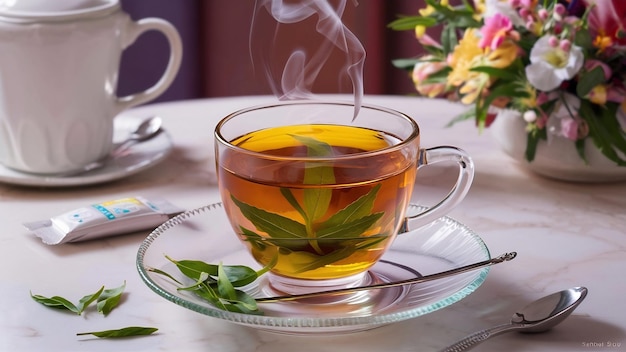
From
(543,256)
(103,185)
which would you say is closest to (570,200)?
(543,256)

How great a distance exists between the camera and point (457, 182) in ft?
3.01

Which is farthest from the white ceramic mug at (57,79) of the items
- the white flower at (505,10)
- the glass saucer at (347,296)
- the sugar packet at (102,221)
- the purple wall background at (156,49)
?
the purple wall background at (156,49)

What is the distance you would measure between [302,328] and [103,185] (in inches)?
21.8

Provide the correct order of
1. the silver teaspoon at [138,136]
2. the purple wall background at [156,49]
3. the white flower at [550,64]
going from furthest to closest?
the purple wall background at [156,49] < the silver teaspoon at [138,136] < the white flower at [550,64]

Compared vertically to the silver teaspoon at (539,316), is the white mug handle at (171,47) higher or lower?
higher

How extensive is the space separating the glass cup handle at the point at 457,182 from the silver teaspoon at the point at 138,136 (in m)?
0.55

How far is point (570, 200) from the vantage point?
117cm

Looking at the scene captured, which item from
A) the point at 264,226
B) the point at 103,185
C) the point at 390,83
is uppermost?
the point at 264,226

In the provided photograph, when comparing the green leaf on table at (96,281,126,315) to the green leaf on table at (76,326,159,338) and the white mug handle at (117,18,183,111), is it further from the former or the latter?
the white mug handle at (117,18,183,111)

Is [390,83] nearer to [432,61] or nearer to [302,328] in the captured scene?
[432,61]

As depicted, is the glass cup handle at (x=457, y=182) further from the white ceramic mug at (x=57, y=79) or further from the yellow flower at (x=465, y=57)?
the white ceramic mug at (x=57, y=79)

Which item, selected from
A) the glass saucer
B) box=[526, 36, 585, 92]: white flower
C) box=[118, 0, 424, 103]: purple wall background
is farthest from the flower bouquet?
box=[118, 0, 424, 103]: purple wall background

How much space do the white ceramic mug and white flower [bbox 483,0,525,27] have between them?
50cm

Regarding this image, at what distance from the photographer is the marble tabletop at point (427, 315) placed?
31.6 inches
